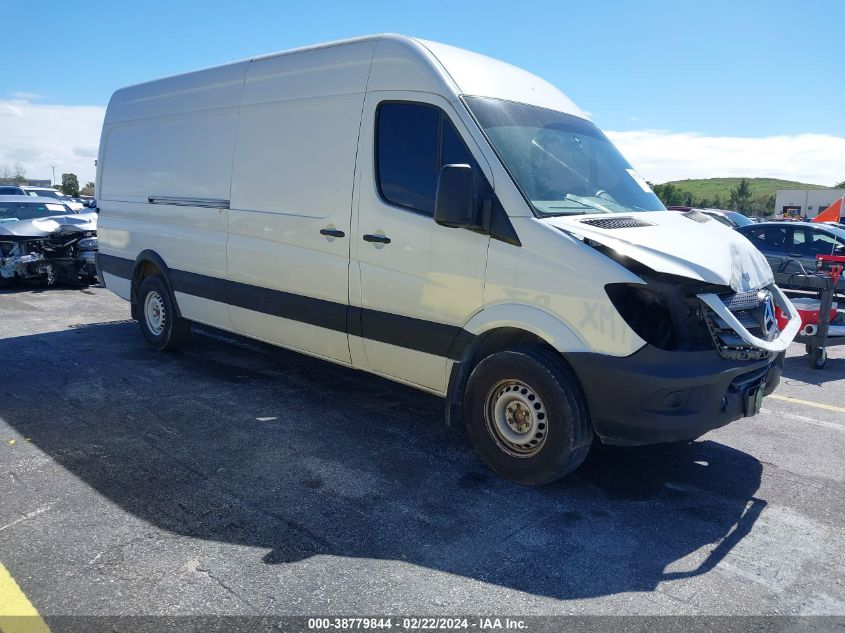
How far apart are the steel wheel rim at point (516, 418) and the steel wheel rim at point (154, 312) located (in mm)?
4386

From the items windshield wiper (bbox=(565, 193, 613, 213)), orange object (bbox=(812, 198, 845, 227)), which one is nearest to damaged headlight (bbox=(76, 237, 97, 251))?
windshield wiper (bbox=(565, 193, 613, 213))

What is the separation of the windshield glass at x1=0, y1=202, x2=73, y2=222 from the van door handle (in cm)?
974

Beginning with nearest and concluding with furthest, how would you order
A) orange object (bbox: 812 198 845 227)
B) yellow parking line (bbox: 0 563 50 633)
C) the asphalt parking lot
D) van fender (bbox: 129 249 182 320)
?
1. yellow parking line (bbox: 0 563 50 633)
2. the asphalt parking lot
3. van fender (bbox: 129 249 182 320)
4. orange object (bbox: 812 198 845 227)

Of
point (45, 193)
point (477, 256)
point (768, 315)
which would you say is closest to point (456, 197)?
point (477, 256)

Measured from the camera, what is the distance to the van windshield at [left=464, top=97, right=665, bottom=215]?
414 cm

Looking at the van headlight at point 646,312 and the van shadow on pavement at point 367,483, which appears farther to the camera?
the van headlight at point 646,312

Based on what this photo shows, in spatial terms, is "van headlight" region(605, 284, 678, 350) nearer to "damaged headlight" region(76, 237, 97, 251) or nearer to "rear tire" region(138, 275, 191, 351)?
"rear tire" region(138, 275, 191, 351)

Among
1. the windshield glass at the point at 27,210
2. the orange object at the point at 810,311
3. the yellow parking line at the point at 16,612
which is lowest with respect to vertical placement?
the yellow parking line at the point at 16,612

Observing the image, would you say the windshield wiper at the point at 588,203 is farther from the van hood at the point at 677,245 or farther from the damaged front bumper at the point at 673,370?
the damaged front bumper at the point at 673,370

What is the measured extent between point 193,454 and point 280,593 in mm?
1781

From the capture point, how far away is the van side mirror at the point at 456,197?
3893mm

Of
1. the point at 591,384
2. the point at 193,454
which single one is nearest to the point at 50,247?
the point at 193,454

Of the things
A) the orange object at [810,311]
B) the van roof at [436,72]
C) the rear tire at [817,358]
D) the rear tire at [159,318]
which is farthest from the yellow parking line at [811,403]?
the rear tire at [159,318]

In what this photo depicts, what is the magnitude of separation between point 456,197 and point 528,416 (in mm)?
1383
